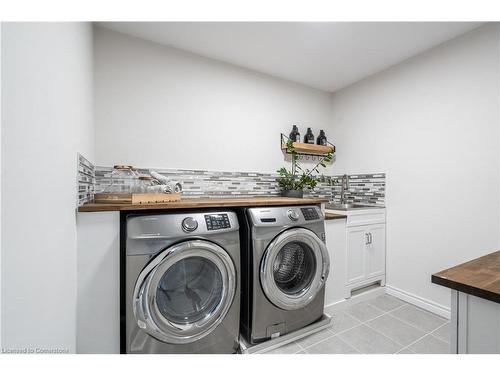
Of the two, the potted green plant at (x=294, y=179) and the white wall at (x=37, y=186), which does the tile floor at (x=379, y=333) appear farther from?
the white wall at (x=37, y=186)

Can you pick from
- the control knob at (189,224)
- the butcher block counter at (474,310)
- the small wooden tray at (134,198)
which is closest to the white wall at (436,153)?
the butcher block counter at (474,310)

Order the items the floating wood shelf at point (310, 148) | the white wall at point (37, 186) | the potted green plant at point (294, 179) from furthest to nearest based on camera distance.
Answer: the floating wood shelf at point (310, 148) → the potted green plant at point (294, 179) → the white wall at point (37, 186)

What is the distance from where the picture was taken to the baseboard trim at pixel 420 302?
181cm

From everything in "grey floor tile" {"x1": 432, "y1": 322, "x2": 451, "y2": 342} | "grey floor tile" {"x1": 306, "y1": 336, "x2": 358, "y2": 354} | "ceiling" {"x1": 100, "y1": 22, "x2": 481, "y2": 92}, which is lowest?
"grey floor tile" {"x1": 306, "y1": 336, "x2": 358, "y2": 354}

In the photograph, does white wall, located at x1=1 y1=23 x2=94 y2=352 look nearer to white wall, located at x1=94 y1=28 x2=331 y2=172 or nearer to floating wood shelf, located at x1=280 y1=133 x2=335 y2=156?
white wall, located at x1=94 y1=28 x2=331 y2=172

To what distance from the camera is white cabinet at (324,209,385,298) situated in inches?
79.7

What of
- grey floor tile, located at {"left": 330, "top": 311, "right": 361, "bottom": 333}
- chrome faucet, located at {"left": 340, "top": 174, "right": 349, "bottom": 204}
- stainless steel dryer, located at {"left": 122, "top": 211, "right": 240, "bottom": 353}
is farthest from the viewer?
chrome faucet, located at {"left": 340, "top": 174, "right": 349, "bottom": 204}

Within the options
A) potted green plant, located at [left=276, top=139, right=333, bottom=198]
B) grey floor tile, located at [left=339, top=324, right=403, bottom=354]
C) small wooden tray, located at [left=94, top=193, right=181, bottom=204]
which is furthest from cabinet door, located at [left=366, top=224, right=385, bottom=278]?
small wooden tray, located at [left=94, top=193, right=181, bottom=204]

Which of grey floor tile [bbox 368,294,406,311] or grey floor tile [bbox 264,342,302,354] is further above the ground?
grey floor tile [bbox 264,342,302,354]

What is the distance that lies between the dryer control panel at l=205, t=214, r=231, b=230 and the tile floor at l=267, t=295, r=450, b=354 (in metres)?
0.93

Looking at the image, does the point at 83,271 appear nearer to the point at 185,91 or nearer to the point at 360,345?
the point at 185,91

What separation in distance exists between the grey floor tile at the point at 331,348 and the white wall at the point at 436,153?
1.05m

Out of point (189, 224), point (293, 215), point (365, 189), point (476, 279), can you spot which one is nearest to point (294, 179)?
point (365, 189)

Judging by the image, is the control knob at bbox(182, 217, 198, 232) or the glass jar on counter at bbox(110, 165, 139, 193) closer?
the control knob at bbox(182, 217, 198, 232)
